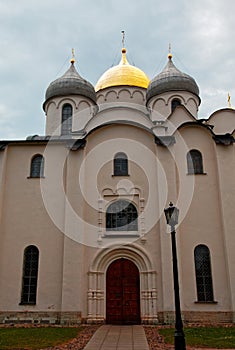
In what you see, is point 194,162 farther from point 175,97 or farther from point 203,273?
point 203,273

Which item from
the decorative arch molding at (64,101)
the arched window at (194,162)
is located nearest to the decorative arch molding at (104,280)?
the arched window at (194,162)

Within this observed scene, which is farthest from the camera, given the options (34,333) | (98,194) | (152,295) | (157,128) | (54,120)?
(54,120)

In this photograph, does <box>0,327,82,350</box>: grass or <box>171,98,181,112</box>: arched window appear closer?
<box>0,327,82,350</box>: grass

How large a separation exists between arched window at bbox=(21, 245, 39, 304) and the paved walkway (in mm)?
3643

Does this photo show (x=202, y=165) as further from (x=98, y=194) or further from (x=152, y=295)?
(x=152, y=295)

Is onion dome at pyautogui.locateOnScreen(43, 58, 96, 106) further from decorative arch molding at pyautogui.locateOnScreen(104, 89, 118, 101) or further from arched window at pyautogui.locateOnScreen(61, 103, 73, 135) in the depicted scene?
decorative arch molding at pyautogui.locateOnScreen(104, 89, 118, 101)

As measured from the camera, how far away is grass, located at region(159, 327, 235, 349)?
33.8ft

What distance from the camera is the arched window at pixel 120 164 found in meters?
17.2

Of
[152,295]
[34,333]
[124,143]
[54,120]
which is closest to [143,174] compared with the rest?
[124,143]

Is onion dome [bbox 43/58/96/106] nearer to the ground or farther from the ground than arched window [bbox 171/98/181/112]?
farther from the ground

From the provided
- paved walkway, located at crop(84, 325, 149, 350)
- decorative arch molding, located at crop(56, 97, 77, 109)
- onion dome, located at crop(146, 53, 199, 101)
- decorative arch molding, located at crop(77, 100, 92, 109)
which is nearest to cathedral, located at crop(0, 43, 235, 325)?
paved walkway, located at crop(84, 325, 149, 350)

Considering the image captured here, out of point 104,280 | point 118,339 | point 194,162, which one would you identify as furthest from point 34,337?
point 194,162

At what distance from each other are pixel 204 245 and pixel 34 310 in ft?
26.2

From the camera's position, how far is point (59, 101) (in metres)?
20.9
